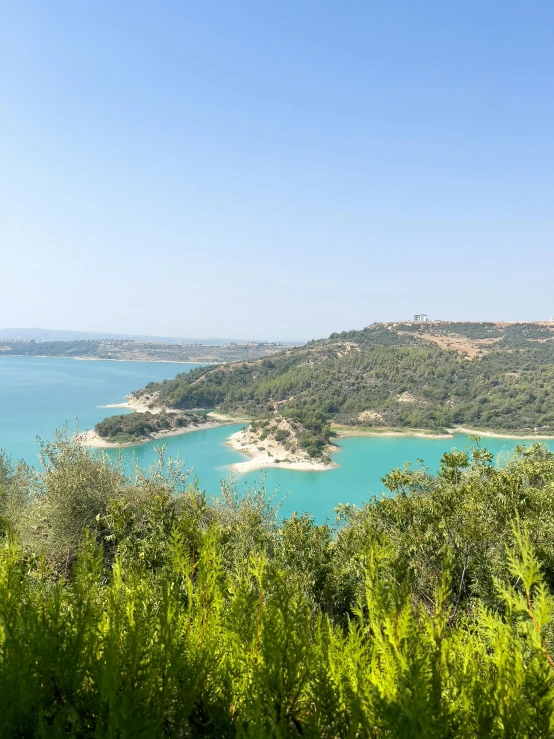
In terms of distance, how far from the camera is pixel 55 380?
130 m

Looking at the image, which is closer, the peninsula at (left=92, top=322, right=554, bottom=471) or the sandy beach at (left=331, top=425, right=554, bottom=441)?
the peninsula at (left=92, top=322, right=554, bottom=471)

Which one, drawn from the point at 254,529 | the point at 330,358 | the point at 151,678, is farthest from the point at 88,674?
the point at 330,358

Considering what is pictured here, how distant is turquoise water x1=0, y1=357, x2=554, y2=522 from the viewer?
50031 millimetres

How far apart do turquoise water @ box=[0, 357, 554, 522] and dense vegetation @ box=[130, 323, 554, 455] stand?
19.8 feet

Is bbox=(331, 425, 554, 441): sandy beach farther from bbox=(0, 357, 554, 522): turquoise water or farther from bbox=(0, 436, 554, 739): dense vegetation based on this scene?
bbox=(0, 436, 554, 739): dense vegetation

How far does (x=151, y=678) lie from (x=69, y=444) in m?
11.8

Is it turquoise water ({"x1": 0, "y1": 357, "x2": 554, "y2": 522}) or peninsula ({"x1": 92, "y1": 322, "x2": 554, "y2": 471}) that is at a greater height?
Answer: peninsula ({"x1": 92, "y1": 322, "x2": 554, "y2": 471})

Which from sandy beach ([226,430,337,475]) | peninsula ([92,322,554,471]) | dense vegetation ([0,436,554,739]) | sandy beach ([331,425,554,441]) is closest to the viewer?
dense vegetation ([0,436,554,739])

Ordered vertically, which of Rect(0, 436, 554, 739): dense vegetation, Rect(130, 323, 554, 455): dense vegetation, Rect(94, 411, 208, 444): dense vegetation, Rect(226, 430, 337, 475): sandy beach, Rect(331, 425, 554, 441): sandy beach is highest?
Rect(0, 436, 554, 739): dense vegetation

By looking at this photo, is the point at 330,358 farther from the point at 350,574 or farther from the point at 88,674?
the point at 88,674

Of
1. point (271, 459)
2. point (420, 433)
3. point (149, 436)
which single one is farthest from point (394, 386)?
point (149, 436)

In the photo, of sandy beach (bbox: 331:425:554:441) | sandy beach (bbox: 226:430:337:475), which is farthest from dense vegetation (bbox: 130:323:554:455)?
sandy beach (bbox: 226:430:337:475)

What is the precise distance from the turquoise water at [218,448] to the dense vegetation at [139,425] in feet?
9.22

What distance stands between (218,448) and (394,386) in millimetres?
40734
